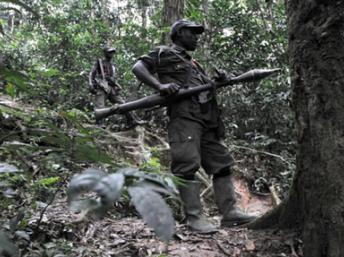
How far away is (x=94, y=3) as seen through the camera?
15523 mm

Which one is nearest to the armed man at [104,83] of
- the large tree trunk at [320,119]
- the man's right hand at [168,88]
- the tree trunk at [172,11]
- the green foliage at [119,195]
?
the tree trunk at [172,11]

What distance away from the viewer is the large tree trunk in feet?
9.22

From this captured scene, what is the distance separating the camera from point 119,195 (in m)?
0.89

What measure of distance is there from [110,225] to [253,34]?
6.04 meters

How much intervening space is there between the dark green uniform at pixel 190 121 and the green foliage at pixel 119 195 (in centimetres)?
283

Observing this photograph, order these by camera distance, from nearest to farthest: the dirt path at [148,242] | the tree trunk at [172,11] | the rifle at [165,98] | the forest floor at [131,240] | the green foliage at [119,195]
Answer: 1. the green foliage at [119,195]
2. the forest floor at [131,240]
3. the dirt path at [148,242]
4. the rifle at [165,98]
5. the tree trunk at [172,11]

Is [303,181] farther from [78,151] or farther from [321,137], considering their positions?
[78,151]

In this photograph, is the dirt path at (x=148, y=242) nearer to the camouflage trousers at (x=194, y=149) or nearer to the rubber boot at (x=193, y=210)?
the rubber boot at (x=193, y=210)

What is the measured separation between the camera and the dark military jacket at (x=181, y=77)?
13.0ft

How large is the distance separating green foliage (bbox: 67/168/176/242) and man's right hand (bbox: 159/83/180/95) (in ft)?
9.14

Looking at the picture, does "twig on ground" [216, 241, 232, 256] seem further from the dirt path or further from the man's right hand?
the man's right hand

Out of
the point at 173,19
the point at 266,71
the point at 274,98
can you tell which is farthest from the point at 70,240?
the point at 173,19

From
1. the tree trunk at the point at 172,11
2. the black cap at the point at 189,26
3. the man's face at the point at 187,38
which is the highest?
the tree trunk at the point at 172,11

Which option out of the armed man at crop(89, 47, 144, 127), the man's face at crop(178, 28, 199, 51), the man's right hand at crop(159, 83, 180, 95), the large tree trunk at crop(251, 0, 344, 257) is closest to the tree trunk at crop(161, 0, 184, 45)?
the armed man at crop(89, 47, 144, 127)
